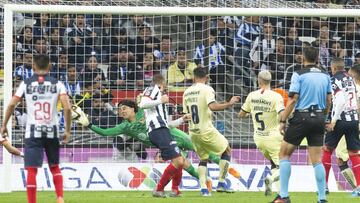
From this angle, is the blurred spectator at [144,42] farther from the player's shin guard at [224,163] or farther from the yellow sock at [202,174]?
the yellow sock at [202,174]

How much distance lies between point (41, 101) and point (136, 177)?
6.82 metres

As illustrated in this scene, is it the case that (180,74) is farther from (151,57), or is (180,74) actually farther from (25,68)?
(25,68)

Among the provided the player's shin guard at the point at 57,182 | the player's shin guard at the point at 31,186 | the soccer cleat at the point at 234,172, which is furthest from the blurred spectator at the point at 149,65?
the player's shin guard at the point at 31,186

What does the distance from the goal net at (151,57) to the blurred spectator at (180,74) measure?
0.07 feet

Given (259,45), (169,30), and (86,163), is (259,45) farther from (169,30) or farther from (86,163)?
(86,163)

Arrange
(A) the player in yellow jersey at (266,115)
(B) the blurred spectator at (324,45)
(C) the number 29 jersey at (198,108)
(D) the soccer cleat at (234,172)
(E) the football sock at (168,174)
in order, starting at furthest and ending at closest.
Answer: (B) the blurred spectator at (324,45)
(D) the soccer cleat at (234,172)
(C) the number 29 jersey at (198,108)
(A) the player in yellow jersey at (266,115)
(E) the football sock at (168,174)

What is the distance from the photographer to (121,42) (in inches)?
817

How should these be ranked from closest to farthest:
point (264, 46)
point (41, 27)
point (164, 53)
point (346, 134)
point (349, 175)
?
point (346, 134) < point (349, 175) < point (41, 27) < point (164, 53) < point (264, 46)

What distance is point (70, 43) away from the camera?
2067 cm

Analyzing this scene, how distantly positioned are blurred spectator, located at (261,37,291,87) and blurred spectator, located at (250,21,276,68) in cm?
11

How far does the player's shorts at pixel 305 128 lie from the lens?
1395cm

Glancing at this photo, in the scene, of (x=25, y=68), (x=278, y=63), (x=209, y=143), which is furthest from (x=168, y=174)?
(x=278, y=63)

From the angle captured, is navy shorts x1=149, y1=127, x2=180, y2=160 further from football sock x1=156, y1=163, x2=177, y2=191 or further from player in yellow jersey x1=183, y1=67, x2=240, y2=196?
player in yellow jersey x1=183, y1=67, x2=240, y2=196

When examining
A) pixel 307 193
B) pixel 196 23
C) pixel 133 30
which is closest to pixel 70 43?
pixel 133 30
